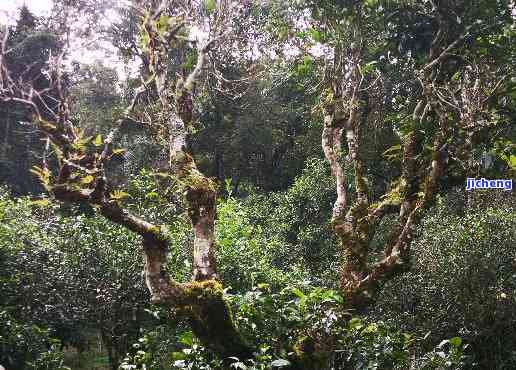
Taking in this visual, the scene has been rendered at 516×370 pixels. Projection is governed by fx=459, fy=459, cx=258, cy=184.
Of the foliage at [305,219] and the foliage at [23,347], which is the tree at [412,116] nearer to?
the foliage at [23,347]

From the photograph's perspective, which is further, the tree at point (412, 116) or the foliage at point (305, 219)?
the foliage at point (305, 219)

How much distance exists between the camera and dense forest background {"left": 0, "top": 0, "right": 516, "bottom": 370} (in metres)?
4.07

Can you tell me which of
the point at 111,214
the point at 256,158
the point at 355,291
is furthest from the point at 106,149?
the point at 256,158

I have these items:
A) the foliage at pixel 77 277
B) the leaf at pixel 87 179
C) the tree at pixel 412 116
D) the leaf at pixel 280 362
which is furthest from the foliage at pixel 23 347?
the leaf at pixel 280 362

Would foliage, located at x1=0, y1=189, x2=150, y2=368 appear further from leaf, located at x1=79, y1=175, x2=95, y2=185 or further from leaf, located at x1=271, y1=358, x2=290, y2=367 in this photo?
leaf, located at x1=271, y1=358, x2=290, y2=367

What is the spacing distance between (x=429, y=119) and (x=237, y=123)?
11097mm

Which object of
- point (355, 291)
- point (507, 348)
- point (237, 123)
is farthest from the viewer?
point (237, 123)

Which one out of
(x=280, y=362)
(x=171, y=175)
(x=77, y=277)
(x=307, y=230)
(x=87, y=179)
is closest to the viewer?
(x=87, y=179)

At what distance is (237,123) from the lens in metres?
16.7

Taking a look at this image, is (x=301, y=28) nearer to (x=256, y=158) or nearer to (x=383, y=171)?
(x=383, y=171)

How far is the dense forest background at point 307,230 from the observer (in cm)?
407

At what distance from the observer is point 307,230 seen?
12.1 m

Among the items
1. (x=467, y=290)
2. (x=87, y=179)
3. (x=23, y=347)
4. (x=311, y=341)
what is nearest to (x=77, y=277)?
(x=23, y=347)

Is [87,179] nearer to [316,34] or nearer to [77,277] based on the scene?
[316,34]
